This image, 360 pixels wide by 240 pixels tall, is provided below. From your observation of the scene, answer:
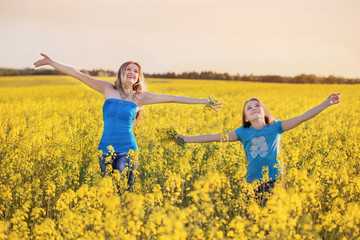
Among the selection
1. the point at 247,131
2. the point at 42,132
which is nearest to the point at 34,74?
the point at 42,132

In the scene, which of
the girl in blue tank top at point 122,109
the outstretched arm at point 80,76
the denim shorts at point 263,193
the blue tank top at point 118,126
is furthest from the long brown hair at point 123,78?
the denim shorts at point 263,193

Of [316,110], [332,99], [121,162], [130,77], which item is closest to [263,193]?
[316,110]

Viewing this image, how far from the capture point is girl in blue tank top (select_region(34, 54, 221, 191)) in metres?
4.03

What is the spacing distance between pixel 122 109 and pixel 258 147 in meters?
1.77

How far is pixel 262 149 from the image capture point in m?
4.23

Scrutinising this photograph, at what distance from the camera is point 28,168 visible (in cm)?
461

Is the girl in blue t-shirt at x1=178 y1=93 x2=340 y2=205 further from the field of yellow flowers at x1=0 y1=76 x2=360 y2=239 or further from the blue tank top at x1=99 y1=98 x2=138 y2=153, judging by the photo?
the blue tank top at x1=99 y1=98 x2=138 y2=153

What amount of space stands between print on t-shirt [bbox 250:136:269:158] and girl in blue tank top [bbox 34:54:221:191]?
73 cm

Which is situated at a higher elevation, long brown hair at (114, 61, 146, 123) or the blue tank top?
long brown hair at (114, 61, 146, 123)

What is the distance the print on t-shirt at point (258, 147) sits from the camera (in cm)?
423

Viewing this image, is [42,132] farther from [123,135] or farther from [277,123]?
[277,123]

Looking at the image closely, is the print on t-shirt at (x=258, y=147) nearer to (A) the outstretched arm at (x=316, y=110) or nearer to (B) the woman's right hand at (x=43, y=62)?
(A) the outstretched arm at (x=316, y=110)

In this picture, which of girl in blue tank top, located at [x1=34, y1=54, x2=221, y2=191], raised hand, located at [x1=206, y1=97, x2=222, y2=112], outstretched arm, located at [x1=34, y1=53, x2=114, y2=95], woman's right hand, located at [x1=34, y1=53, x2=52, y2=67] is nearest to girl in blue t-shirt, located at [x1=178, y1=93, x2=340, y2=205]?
raised hand, located at [x1=206, y1=97, x2=222, y2=112]

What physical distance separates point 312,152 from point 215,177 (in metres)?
3.71
